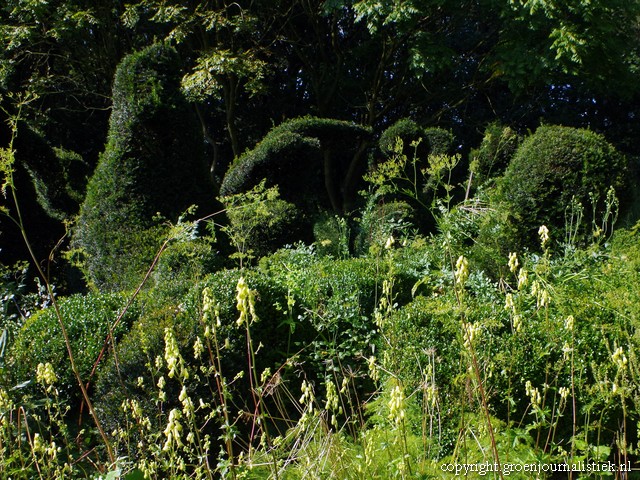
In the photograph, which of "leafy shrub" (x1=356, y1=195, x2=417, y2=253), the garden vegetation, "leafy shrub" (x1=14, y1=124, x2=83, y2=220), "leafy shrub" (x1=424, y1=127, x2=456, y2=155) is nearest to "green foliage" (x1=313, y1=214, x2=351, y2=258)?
the garden vegetation

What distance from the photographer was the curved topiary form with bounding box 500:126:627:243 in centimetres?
629

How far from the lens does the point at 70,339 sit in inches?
152

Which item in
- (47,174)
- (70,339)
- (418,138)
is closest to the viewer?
(70,339)

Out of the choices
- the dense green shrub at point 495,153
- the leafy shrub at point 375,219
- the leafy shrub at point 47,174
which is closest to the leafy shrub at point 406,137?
the dense green shrub at point 495,153

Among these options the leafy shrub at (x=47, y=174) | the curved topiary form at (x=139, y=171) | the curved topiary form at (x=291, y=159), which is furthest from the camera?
the curved topiary form at (x=291, y=159)

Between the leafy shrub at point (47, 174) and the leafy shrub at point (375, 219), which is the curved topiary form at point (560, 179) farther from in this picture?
the leafy shrub at point (47, 174)

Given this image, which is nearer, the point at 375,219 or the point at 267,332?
the point at 267,332

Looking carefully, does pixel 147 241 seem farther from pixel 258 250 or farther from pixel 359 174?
pixel 359 174

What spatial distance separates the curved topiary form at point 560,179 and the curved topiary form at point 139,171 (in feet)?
10.3

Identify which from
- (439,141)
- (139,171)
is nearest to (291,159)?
(439,141)

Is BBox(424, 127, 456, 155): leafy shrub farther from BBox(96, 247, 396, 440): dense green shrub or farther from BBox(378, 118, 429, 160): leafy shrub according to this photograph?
BBox(96, 247, 396, 440): dense green shrub

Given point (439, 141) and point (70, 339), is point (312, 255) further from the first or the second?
point (439, 141)

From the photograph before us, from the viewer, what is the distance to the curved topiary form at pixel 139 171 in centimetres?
566

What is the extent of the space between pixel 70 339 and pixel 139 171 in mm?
2294
